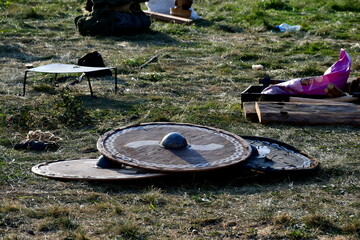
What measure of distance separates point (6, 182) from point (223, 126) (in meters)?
2.65

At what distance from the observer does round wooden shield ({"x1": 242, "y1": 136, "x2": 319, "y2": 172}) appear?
17.6ft

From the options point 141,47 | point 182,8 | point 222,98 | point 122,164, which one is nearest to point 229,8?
point 182,8

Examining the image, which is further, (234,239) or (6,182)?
(6,182)

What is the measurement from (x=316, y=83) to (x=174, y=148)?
2966 mm

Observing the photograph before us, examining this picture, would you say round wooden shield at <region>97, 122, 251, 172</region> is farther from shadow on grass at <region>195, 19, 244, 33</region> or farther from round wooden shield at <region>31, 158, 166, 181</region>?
shadow on grass at <region>195, 19, 244, 33</region>

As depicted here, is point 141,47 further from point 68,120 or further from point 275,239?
point 275,239

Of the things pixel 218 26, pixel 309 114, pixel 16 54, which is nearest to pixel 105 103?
pixel 309 114

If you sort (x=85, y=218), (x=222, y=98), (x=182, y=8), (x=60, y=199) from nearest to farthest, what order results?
(x=85, y=218)
(x=60, y=199)
(x=222, y=98)
(x=182, y=8)

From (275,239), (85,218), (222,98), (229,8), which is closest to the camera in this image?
(275,239)

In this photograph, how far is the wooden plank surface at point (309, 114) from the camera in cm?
706

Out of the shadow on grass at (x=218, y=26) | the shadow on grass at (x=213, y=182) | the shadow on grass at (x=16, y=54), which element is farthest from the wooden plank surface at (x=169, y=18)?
the shadow on grass at (x=213, y=182)

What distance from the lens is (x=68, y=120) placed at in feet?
22.9

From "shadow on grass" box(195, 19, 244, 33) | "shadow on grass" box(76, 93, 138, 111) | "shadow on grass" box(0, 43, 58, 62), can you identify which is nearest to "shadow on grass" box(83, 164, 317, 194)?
"shadow on grass" box(76, 93, 138, 111)

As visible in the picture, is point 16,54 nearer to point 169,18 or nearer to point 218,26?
point 169,18
